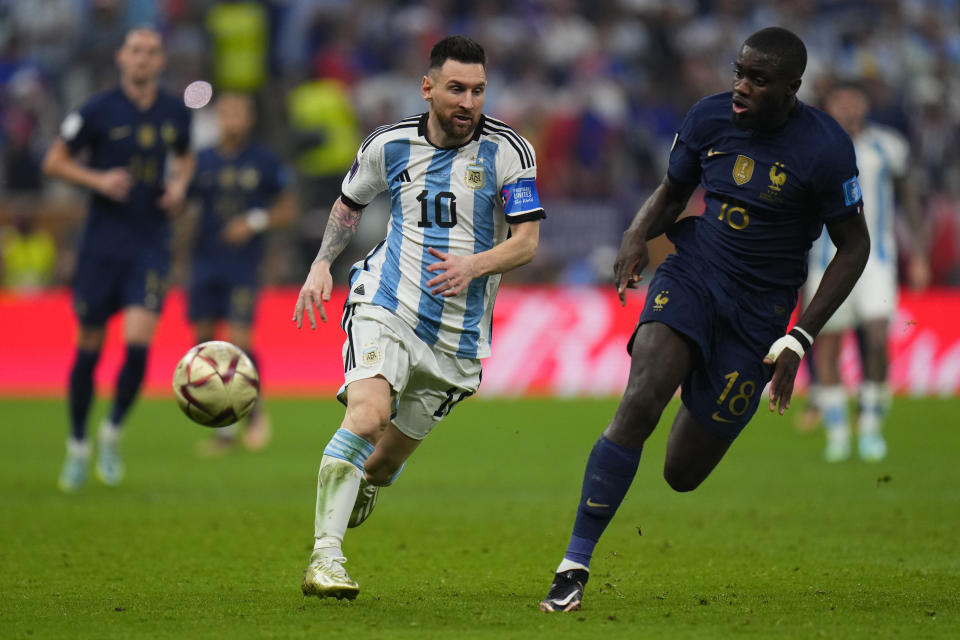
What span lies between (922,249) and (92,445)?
27.2 feet

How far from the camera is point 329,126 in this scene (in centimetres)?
1998

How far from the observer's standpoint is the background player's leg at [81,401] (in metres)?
10.3

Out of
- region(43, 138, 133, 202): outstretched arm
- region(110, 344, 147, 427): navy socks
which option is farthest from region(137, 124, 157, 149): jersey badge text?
region(110, 344, 147, 427): navy socks

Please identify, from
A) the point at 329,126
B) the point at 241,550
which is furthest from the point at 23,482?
the point at 329,126

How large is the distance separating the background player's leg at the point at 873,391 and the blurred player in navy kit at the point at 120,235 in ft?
20.0

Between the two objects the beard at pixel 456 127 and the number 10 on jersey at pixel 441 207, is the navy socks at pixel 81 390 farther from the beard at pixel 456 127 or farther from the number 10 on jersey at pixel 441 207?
the beard at pixel 456 127

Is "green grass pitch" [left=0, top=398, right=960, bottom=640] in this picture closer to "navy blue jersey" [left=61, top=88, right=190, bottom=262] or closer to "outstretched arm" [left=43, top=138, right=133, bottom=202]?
"navy blue jersey" [left=61, top=88, right=190, bottom=262]

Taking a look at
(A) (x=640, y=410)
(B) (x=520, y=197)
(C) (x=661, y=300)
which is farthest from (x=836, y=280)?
(B) (x=520, y=197)

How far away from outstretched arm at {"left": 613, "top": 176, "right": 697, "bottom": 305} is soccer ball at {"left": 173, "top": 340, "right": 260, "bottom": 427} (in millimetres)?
1919

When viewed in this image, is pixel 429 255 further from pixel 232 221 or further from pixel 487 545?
pixel 232 221

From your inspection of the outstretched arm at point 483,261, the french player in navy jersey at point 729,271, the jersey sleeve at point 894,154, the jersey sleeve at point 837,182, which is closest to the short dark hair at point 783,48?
the french player in navy jersey at point 729,271

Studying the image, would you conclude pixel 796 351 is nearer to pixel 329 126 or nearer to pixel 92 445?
pixel 92 445

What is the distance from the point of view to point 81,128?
407 inches

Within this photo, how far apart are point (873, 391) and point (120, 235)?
6.49 metres
